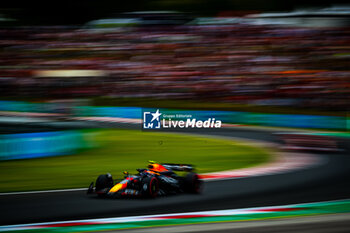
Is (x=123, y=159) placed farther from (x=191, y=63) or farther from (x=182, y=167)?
(x=191, y=63)

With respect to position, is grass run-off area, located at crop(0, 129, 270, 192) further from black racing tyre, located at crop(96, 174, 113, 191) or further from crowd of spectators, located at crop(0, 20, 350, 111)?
crowd of spectators, located at crop(0, 20, 350, 111)

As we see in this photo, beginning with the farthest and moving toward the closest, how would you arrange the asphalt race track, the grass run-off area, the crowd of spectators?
the crowd of spectators
the grass run-off area
the asphalt race track

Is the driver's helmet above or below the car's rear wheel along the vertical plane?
above

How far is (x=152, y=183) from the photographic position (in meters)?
6.18

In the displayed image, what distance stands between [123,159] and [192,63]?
1480 cm

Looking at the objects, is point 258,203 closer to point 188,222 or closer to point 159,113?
point 188,222

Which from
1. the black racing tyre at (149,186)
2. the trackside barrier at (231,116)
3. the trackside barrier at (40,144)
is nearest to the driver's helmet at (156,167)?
the black racing tyre at (149,186)

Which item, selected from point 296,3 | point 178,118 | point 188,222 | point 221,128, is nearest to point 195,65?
point 178,118

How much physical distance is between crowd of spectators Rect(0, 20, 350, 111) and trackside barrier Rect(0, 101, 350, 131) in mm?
1796

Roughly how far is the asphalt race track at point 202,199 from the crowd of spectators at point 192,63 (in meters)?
11.8

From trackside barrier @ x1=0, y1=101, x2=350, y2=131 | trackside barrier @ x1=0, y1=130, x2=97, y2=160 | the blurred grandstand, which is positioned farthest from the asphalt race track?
the blurred grandstand

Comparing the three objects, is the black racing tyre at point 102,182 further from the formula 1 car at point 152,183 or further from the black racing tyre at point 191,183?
the black racing tyre at point 191,183

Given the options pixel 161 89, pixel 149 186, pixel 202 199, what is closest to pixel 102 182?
pixel 149 186

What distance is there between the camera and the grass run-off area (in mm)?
8281
